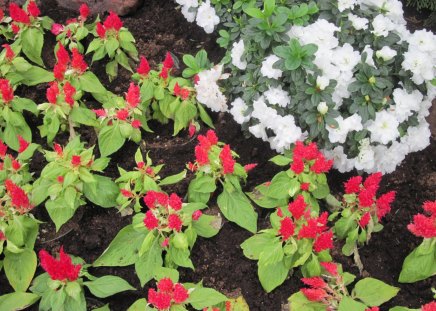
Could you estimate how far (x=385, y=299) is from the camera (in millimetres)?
3107

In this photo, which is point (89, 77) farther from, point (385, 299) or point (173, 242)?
point (385, 299)

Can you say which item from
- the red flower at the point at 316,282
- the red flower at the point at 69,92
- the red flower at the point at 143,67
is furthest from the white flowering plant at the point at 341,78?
the red flower at the point at 69,92

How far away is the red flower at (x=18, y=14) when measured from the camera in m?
4.14

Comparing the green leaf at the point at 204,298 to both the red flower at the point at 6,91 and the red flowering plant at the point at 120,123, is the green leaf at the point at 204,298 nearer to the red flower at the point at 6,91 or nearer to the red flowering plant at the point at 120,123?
the red flowering plant at the point at 120,123

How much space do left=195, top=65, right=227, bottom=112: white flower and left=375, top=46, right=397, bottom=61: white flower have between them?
104cm

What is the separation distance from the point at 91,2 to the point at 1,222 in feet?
7.60

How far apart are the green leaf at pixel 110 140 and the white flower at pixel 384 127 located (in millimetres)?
1538

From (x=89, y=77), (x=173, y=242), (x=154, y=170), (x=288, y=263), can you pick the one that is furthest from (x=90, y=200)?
(x=288, y=263)

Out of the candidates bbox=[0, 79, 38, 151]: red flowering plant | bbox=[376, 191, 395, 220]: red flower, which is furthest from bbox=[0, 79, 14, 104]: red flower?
bbox=[376, 191, 395, 220]: red flower

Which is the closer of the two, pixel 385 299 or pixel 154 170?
pixel 385 299

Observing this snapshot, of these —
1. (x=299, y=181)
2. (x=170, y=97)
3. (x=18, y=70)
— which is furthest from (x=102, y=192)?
(x=18, y=70)

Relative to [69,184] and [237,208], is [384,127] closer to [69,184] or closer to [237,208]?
[237,208]

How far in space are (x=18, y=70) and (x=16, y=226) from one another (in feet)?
4.36

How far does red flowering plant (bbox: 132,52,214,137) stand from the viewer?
12.8 feet
